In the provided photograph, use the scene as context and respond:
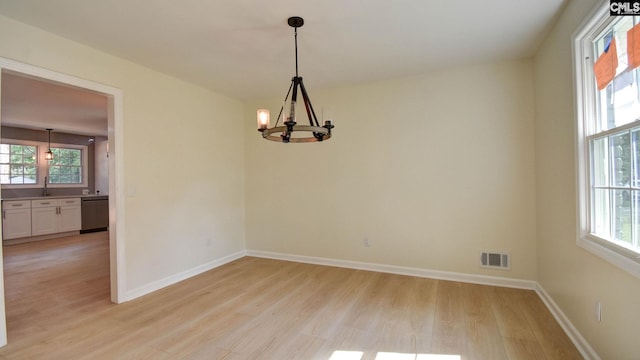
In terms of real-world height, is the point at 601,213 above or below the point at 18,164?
below

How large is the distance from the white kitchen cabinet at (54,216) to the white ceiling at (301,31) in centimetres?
541

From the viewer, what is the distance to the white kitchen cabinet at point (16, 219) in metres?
5.78

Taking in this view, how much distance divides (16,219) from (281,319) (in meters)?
6.74

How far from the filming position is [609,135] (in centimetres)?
183

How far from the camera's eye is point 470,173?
3.47 metres

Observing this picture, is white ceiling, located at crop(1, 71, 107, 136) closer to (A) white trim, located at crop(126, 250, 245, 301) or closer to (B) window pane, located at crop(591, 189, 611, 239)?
(A) white trim, located at crop(126, 250, 245, 301)

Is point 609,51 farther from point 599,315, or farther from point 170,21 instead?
point 170,21

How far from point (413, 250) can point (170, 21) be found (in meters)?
3.62

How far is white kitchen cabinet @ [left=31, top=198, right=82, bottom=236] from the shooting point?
6.18 metres

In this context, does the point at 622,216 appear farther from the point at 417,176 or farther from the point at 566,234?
the point at 417,176

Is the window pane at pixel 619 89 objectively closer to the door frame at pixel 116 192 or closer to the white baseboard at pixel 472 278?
the white baseboard at pixel 472 278

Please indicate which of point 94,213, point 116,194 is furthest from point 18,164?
point 116,194

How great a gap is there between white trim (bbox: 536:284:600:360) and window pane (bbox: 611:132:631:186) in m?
1.14

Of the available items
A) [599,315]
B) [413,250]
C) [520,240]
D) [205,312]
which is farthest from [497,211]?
[205,312]
